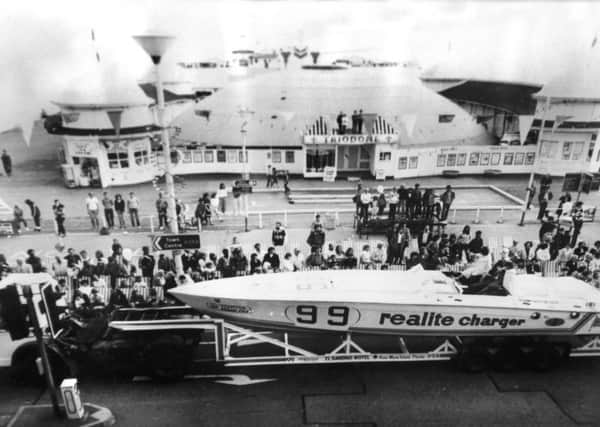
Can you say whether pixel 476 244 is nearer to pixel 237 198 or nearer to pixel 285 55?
pixel 237 198

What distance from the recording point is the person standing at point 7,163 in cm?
820

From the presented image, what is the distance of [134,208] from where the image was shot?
888 centimetres

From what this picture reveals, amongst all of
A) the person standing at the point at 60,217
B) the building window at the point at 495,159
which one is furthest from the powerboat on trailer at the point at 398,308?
the person standing at the point at 60,217

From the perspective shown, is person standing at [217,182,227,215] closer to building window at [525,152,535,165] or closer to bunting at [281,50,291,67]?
bunting at [281,50,291,67]

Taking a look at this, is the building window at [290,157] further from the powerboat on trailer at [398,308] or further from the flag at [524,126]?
the flag at [524,126]

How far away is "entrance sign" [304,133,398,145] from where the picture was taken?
9641mm

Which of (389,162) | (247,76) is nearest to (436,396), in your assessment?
(389,162)

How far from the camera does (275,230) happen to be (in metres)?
9.13

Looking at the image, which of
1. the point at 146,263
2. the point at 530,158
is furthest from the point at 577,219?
the point at 146,263

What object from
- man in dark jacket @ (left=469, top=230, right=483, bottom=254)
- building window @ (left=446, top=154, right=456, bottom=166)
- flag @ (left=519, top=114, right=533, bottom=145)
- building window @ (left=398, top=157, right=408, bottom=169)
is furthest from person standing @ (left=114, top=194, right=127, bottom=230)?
flag @ (left=519, top=114, right=533, bottom=145)

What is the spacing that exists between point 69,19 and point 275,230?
5.40 meters

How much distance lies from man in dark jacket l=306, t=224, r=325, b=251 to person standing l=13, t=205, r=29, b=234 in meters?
5.98

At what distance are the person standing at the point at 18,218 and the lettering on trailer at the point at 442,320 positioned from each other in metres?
7.50

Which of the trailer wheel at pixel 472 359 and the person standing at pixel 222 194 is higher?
the person standing at pixel 222 194
